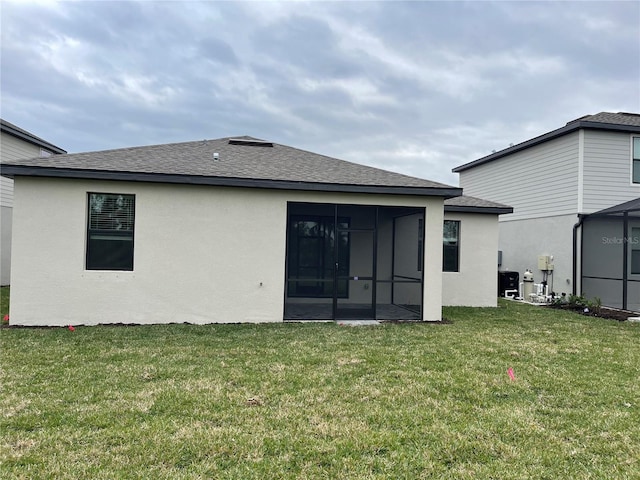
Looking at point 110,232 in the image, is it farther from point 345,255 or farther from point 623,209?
point 623,209

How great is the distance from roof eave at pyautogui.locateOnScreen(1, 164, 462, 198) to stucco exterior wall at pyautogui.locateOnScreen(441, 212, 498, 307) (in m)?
3.63

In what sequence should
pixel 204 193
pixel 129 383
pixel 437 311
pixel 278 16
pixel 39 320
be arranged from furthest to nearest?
pixel 278 16 → pixel 437 311 → pixel 204 193 → pixel 39 320 → pixel 129 383

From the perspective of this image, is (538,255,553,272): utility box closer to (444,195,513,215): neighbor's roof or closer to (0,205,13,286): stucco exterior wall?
(444,195,513,215): neighbor's roof

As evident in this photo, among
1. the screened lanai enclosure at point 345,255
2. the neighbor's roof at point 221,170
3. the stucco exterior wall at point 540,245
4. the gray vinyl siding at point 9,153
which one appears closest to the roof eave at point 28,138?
the gray vinyl siding at point 9,153

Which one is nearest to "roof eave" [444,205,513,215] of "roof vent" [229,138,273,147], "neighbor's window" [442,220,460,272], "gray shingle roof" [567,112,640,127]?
"neighbor's window" [442,220,460,272]

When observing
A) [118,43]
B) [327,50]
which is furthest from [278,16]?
[118,43]

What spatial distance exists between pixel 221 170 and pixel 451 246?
23.6 ft

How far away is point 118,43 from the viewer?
12609 millimetres

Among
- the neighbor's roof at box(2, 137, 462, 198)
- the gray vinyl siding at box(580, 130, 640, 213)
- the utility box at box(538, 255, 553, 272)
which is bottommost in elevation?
the utility box at box(538, 255, 553, 272)

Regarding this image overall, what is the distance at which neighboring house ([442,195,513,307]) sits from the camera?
12.5 meters

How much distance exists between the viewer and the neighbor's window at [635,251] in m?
13.2

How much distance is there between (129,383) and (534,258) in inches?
558

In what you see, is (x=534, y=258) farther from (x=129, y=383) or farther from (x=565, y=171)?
(x=129, y=383)

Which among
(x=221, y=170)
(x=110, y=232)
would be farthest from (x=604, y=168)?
(x=110, y=232)
